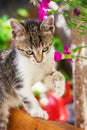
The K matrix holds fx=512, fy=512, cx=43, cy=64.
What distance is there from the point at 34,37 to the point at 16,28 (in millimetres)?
73

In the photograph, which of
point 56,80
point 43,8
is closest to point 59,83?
point 56,80

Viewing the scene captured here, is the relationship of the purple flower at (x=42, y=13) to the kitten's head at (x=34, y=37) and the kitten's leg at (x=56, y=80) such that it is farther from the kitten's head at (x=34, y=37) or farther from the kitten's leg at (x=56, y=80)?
the kitten's leg at (x=56, y=80)

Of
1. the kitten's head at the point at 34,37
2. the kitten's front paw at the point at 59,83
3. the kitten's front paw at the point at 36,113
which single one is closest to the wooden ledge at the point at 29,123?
the kitten's front paw at the point at 36,113

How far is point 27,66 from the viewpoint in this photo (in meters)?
1.95

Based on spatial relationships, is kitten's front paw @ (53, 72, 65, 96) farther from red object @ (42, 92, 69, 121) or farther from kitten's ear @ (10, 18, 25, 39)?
red object @ (42, 92, 69, 121)

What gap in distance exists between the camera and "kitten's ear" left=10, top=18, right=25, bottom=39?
183cm

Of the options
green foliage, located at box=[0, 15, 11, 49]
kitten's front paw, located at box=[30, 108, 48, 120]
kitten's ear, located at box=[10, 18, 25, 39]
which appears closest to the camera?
kitten's ear, located at box=[10, 18, 25, 39]

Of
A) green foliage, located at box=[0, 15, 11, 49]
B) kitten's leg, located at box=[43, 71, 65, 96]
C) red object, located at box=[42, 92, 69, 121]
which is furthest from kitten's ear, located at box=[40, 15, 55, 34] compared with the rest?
green foliage, located at box=[0, 15, 11, 49]

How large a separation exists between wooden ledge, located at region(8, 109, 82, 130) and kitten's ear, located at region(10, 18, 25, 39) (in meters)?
0.32

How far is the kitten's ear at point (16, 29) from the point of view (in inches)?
72.2

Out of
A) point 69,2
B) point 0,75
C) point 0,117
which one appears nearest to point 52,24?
point 69,2

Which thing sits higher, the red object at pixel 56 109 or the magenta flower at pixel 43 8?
the magenta flower at pixel 43 8

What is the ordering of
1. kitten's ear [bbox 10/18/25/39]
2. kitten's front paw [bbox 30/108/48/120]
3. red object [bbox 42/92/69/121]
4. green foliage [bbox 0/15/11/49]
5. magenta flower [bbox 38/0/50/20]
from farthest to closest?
green foliage [bbox 0/15/11/49]
red object [bbox 42/92/69/121]
kitten's front paw [bbox 30/108/48/120]
kitten's ear [bbox 10/18/25/39]
magenta flower [bbox 38/0/50/20]

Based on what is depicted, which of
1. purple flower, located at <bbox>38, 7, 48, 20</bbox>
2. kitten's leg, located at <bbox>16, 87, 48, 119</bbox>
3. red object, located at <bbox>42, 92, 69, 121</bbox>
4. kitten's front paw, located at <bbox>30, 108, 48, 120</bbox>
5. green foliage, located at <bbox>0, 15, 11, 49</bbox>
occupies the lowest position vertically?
red object, located at <bbox>42, 92, 69, 121</bbox>
